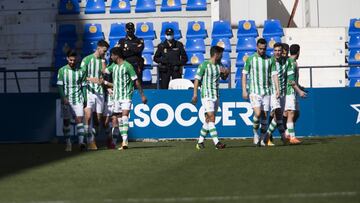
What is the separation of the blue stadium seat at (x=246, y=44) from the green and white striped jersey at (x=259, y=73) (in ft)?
29.4

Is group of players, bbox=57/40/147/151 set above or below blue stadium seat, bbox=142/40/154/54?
below

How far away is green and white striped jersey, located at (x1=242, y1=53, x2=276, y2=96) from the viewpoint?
2008 cm

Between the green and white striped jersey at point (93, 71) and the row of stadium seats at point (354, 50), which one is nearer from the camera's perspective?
the green and white striped jersey at point (93, 71)

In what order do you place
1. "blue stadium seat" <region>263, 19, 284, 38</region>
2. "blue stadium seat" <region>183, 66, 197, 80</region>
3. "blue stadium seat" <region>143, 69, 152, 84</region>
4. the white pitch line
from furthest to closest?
"blue stadium seat" <region>263, 19, 284, 38</region>, "blue stadium seat" <region>183, 66, 197, 80</region>, "blue stadium seat" <region>143, 69, 152, 84</region>, the white pitch line

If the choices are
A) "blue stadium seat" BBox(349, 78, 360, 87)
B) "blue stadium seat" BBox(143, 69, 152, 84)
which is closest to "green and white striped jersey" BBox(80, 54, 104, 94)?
"blue stadium seat" BBox(143, 69, 152, 84)

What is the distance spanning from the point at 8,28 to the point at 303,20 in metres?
9.72

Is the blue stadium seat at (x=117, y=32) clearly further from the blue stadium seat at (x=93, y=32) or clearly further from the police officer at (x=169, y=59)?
the police officer at (x=169, y=59)

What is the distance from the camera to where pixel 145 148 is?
67.1ft

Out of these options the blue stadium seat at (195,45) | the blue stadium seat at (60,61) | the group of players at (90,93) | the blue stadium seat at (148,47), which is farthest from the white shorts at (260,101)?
the blue stadium seat at (60,61)

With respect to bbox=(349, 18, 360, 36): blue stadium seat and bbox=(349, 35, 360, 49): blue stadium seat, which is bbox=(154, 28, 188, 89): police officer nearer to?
bbox=(349, 35, 360, 49): blue stadium seat

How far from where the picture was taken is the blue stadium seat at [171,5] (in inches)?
1196

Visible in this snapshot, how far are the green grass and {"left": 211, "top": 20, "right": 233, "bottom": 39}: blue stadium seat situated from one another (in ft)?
29.8

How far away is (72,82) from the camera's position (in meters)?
20.5

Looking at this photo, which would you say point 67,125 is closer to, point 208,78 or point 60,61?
point 208,78
